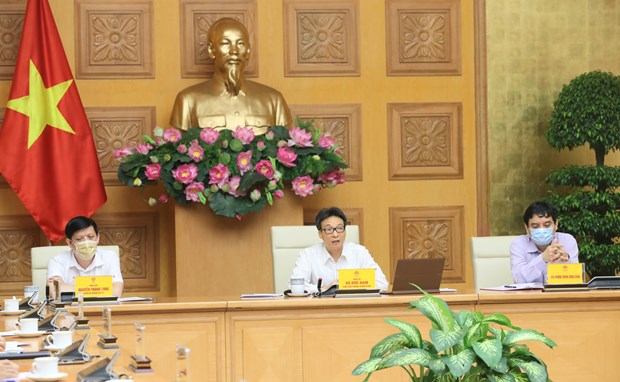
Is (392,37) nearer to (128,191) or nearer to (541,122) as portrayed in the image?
(541,122)

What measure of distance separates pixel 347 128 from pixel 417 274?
2.55m

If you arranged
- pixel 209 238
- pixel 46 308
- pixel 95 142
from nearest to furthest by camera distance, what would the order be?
pixel 46 308 → pixel 209 238 → pixel 95 142

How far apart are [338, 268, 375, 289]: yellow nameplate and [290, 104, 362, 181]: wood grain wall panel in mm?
2466

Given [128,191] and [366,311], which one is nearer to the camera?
[366,311]

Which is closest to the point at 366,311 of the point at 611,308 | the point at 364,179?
the point at 611,308

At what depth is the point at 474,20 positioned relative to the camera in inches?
307

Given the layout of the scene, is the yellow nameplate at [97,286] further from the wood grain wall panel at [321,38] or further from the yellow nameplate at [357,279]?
the wood grain wall panel at [321,38]

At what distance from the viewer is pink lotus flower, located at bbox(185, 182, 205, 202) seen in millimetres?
6730

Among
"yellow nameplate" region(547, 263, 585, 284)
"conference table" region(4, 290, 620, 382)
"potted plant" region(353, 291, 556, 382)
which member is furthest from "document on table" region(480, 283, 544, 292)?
"potted plant" region(353, 291, 556, 382)

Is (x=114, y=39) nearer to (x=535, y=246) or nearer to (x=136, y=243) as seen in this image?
(x=136, y=243)

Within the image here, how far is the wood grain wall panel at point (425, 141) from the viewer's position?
7.75m

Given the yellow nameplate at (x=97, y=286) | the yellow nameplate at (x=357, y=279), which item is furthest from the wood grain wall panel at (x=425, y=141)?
the yellow nameplate at (x=97, y=286)

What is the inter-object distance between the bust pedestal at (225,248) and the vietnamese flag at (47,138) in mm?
648

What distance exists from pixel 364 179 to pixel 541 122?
130 cm
